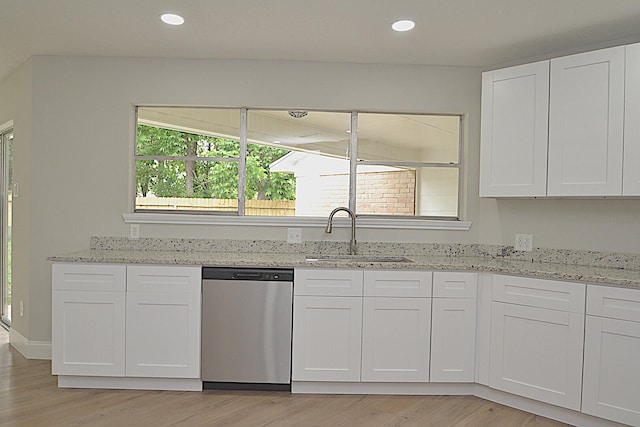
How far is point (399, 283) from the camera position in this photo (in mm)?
3154

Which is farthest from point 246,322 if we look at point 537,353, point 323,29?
point 323,29

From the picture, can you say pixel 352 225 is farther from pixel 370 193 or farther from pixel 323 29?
pixel 323 29

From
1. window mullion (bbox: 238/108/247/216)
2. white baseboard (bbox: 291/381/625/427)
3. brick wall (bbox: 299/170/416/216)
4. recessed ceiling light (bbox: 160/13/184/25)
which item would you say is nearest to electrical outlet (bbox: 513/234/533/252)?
brick wall (bbox: 299/170/416/216)

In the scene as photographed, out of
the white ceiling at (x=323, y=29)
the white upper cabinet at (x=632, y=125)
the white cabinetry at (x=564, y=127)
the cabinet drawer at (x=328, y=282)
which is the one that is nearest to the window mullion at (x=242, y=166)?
the white ceiling at (x=323, y=29)

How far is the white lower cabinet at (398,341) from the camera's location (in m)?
3.15

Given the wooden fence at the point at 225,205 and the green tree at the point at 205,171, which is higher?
the green tree at the point at 205,171

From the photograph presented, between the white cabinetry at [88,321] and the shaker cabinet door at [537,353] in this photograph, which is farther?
the white cabinetry at [88,321]

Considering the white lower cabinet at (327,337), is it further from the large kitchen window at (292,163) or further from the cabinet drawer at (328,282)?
the large kitchen window at (292,163)

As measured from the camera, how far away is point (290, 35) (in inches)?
124

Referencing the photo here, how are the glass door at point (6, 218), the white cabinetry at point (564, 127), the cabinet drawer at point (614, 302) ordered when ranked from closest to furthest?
the cabinet drawer at point (614, 302) → the white cabinetry at point (564, 127) → the glass door at point (6, 218)

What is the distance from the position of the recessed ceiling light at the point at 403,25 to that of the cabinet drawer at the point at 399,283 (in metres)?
1.52

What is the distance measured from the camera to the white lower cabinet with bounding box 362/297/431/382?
315 centimetres

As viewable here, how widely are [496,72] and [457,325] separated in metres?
1.72

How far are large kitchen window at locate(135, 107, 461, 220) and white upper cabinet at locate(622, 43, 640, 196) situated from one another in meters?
1.24
